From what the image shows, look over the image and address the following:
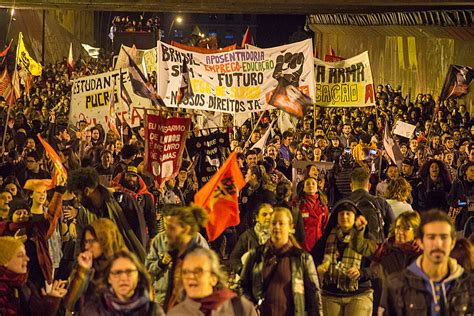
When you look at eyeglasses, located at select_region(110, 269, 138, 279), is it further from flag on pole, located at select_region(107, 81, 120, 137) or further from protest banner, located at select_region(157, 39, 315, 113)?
flag on pole, located at select_region(107, 81, 120, 137)

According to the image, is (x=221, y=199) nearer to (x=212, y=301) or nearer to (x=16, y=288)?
(x=16, y=288)

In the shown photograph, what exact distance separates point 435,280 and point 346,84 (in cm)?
1494

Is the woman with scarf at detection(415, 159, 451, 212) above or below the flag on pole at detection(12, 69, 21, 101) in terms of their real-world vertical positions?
below

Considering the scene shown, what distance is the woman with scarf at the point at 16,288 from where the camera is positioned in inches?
301

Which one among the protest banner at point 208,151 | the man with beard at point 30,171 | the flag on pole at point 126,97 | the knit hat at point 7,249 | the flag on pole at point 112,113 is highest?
the flag on pole at point 126,97

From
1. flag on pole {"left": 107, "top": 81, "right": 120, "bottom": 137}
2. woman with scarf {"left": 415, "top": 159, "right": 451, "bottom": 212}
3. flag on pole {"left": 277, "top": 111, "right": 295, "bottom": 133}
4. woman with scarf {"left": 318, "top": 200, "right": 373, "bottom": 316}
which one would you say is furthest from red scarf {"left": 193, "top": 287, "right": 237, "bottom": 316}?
flag on pole {"left": 277, "top": 111, "right": 295, "bottom": 133}

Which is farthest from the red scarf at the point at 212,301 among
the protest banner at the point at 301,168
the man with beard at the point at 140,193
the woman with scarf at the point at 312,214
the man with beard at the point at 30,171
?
the protest banner at the point at 301,168

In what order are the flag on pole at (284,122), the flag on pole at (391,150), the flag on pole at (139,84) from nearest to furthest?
the flag on pole at (391,150) → the flag on pole at (139,84) → the flag on pole at (284,122)

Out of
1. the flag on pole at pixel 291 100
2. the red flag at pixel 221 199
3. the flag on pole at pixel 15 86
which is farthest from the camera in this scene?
the flag on pole at pixel 15 86

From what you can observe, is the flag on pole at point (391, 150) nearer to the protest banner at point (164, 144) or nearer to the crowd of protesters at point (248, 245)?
the crowd of protesters at point (248, 245)

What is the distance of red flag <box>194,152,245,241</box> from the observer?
34.8ft

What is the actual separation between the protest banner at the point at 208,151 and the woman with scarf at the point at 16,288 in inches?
300

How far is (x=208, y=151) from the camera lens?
1568 centimetres

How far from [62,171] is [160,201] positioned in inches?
66.1
